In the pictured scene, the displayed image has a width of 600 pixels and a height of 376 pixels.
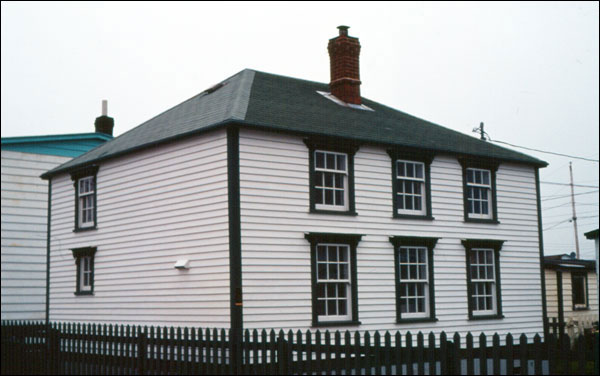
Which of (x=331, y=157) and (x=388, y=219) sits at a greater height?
(x=331, y=157)

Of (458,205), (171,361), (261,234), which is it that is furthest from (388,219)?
(171,361)

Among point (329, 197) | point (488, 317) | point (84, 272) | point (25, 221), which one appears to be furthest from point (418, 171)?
point (25, 221)

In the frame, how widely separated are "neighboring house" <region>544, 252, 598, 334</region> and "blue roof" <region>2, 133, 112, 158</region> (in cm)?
1848

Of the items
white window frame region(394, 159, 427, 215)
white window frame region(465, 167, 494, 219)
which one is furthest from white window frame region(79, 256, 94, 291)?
white window frame region(465, 167, 494, 219)

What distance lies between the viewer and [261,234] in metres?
17.6

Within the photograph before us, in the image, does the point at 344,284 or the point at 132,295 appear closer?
the point at 344,284

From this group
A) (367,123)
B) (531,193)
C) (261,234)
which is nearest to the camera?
(261,234)

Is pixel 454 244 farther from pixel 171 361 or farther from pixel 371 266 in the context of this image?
pixel 171 361

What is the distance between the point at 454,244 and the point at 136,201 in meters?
9.30

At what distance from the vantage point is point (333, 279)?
745 inches

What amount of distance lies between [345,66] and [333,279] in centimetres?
819

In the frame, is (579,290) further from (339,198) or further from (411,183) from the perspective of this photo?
(339,198)

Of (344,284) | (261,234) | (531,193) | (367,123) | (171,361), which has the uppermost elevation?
(367,123)

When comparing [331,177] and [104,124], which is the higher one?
[104,124]
